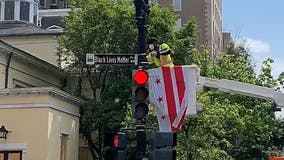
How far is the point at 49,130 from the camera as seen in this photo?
25828 mm

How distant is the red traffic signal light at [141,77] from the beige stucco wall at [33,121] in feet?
48.2

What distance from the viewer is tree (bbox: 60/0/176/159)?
30.0 m

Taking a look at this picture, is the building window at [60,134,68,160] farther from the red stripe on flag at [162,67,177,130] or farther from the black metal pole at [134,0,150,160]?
the red stripe on flag at [162,67,177,130]

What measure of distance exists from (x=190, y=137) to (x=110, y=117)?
22.4 ft

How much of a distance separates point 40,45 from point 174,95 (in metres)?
26.1

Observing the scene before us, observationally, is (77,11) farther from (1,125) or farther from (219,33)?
(219,33)

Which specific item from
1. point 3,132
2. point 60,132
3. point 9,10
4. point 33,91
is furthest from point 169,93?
point 9,10

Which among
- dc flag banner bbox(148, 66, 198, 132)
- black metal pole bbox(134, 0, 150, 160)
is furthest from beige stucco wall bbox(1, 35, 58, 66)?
dc flag banner bbox(148, 66, 198, 132)

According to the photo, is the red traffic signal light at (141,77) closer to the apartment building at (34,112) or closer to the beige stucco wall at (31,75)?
the apartment building at (34,112)

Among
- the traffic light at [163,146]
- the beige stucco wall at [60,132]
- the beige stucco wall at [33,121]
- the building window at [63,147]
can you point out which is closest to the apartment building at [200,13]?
the beige stucco wall at [60,132]

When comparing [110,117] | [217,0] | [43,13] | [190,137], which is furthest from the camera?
[217,0]

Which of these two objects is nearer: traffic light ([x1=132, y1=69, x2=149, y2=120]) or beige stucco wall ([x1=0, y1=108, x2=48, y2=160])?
traffic light ([x1=132, y1=69, x2=149, y2=120])

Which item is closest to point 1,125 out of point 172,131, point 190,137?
point 190,137

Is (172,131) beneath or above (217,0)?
beneath
